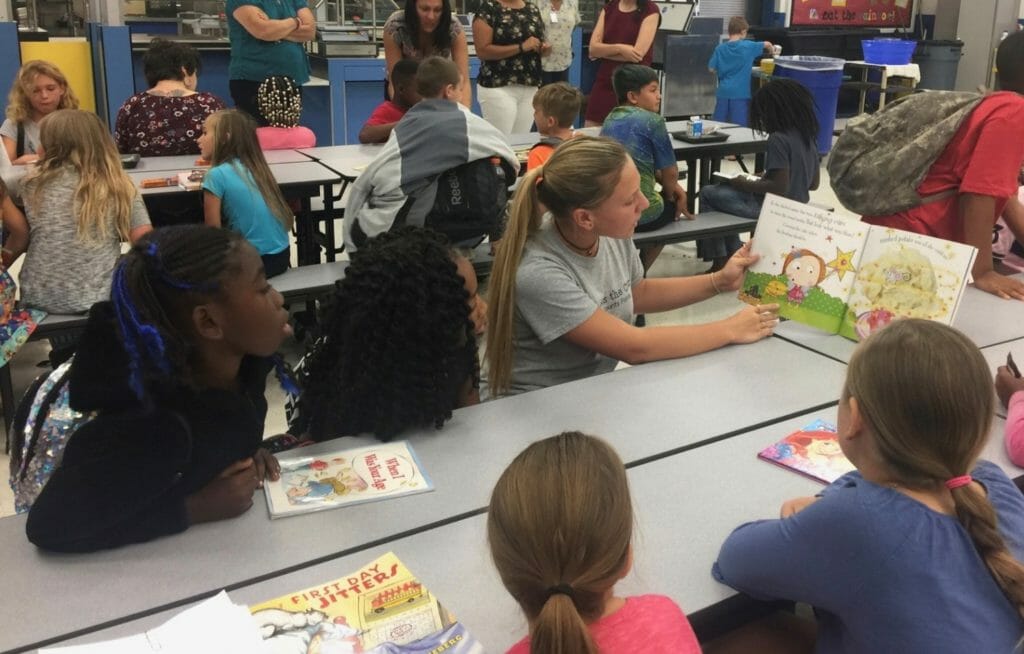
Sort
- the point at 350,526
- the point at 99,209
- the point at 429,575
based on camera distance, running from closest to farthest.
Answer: the point at 429,575 → the point at 350,526 → the point at 99,209

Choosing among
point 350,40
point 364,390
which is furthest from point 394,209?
point 350,40

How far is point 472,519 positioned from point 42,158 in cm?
236

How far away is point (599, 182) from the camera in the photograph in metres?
2.05

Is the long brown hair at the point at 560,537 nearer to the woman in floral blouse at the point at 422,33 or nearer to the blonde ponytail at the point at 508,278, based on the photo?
the blonde ponytail at the point at 508,278

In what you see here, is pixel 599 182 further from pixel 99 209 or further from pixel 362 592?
pixel 99 209

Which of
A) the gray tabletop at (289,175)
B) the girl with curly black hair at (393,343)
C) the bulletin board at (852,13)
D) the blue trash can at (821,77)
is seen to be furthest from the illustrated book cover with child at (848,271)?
the bulletin board at (852,13)

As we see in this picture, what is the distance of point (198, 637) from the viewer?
1.18 m

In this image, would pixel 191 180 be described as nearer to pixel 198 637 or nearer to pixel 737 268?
pixel 737 268

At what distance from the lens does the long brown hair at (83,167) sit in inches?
120

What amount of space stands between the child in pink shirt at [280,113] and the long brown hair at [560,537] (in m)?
3.90

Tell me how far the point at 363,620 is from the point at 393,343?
2.01 ft

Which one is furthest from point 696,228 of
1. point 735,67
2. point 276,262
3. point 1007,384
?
point 735,67

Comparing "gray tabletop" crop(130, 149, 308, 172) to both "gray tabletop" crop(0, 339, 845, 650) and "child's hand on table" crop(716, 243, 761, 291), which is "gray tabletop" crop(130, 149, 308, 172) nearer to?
"child's hand on table" crop(716, 243, 761, 291)

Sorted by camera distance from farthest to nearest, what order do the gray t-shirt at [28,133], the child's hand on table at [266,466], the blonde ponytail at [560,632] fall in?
the gray t-shirt at [28,133] < the child's hand on table at [266,466] < the blonde ponytail at [560,632]
